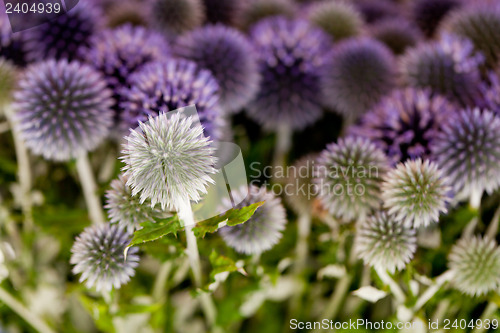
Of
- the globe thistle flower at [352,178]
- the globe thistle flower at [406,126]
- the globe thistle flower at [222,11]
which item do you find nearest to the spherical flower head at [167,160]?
the globe thistle flower at [352,178]

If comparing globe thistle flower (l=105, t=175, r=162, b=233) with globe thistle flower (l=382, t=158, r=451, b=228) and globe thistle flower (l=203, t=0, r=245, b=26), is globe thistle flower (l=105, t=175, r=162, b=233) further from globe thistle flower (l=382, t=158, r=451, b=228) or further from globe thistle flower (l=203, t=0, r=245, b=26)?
globe thistle flower (l=203, t=0, r=245, b=26)

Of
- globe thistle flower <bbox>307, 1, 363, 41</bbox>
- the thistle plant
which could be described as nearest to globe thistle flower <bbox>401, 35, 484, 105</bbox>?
the thistle plant

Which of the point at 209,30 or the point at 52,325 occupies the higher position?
the point at 209,30

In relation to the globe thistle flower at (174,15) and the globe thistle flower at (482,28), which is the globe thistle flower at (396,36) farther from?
the globe thistle flower at (174,15)

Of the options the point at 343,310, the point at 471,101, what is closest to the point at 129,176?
the point at 343,310

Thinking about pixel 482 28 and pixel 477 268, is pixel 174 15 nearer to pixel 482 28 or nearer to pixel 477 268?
pixel 482 28

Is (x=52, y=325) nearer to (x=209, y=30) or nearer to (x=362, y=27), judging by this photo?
(x=209, y=30)
